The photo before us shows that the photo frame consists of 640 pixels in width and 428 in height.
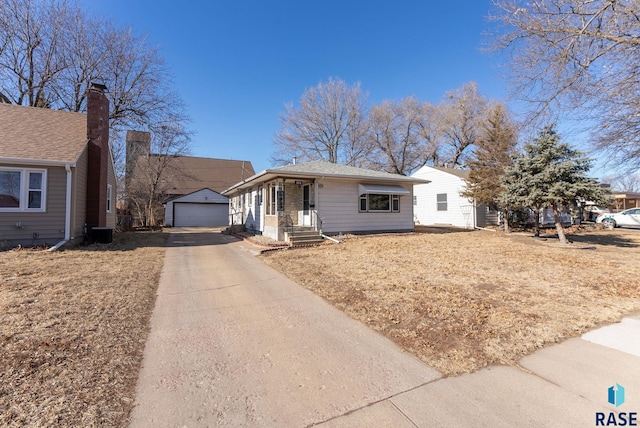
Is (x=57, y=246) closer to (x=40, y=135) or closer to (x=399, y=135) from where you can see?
(x=40, y=135)

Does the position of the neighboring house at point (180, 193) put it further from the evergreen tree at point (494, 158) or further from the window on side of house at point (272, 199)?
the evergreen tree at point (494, 158)

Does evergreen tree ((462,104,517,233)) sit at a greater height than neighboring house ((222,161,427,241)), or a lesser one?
greater

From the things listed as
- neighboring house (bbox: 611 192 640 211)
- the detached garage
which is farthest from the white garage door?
neighboring house (bbox: 611 192 640 211)

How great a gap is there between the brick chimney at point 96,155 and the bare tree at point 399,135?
2153 cm

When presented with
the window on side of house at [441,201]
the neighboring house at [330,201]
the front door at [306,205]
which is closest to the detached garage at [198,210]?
the neighboring house at [330,201]

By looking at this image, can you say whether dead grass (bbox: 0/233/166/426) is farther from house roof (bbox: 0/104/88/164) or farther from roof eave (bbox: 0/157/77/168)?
house roof (bbox: 0/104/88/164)

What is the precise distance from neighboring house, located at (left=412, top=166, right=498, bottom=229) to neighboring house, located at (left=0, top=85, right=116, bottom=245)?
18.8m

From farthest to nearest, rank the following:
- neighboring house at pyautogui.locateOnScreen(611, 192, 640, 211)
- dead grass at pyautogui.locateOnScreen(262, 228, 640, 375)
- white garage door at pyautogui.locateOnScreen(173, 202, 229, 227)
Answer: neighboring house at pyautogui.locateOnScreen(611, 192, 640, 211) → white garage door at pyautogui.locateOnScreen(173, 202, 229, 227) → dead grass at pyautogui.locateOnScreen(262, 228, 640, 375)

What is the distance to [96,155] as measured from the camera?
11.5 metres

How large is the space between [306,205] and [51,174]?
365 inches

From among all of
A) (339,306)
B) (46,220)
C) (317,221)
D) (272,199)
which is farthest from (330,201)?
(46,220)

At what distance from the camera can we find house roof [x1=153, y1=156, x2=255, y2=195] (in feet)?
92.0

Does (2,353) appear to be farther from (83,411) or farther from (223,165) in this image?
(223,165)

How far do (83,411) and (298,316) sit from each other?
2.42m
